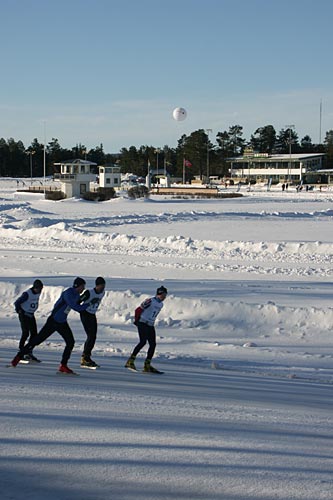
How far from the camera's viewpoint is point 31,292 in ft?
34.4

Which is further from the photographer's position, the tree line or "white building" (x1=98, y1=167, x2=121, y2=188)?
the tree line

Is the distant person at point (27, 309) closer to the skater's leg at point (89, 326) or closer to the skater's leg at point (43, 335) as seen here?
the skater's leg at point (43, 335)

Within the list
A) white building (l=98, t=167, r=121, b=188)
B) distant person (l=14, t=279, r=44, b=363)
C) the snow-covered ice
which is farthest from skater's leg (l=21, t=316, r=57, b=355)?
→ white building (l=98, t=167, r=121, b=188)

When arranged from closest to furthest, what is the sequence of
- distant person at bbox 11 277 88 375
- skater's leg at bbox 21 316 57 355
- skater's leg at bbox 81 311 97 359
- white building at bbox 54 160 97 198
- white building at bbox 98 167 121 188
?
distant person at bbox 11 277 88 375, skater's leg at bbox 21 316 57 355, skater's leg at bbox 81 311 97 359, white building at bbox 54 160 97 198, white building at bbox 98 167 121 188

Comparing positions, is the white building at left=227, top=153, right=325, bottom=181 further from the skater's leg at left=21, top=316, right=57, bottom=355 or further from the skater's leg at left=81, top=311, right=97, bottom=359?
the skater's leg at left=21, top=316, right=57, bottom=355

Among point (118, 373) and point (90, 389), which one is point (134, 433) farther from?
point (118, 373)

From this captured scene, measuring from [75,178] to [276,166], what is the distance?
191 ft

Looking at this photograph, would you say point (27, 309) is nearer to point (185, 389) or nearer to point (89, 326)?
point (89, 326)

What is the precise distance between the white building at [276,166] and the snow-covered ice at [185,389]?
100128 millimetres

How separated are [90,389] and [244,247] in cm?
1858

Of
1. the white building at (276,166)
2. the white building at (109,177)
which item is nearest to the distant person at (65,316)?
the white building at (109,177)

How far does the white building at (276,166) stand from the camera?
12344 centimetres

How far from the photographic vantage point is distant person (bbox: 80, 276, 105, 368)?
33.3ft

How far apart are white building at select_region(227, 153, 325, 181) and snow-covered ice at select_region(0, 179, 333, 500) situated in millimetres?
100128
